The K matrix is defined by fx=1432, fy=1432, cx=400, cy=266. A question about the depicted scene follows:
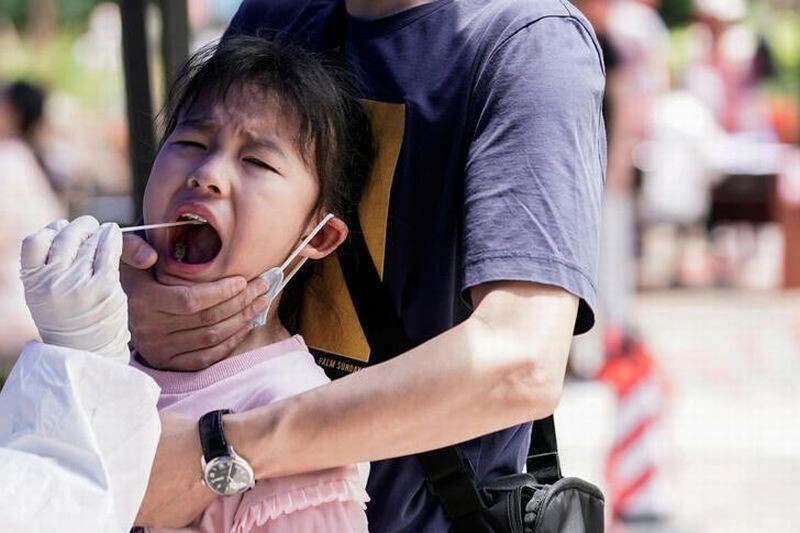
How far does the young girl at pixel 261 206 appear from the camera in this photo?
1.80 m

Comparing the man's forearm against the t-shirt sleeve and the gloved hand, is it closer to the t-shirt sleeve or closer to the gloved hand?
the t-shirt sleeve

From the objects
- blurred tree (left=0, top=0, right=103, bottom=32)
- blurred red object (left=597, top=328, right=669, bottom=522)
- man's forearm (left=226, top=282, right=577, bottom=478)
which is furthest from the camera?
blurred tree (left=0, top=0, right=103, bottom=32)

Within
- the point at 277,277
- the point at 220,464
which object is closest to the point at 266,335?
the point at 277,277

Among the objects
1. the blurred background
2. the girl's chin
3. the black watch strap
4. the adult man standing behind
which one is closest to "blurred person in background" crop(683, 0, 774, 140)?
the blurred background

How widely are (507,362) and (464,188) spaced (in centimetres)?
27

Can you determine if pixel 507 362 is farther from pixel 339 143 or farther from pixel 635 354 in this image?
pixel 635 354

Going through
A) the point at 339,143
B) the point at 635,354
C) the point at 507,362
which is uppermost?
the point at 339,143

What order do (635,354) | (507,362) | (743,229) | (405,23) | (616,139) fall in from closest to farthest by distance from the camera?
(507,362)
(405,23)
(635,354)
(616,139)
(743,229)

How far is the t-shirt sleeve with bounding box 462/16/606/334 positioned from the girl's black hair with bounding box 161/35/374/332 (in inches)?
9.6

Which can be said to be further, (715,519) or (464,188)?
(715,519)

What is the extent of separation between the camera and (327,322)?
2064mm

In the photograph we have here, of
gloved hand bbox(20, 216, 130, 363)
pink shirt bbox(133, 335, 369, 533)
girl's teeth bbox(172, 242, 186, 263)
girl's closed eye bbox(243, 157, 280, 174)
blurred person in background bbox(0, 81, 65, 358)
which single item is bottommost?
blurred person in background bbox(0, 81, 65, 358)

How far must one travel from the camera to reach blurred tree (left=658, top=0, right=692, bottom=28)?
46.8 feet

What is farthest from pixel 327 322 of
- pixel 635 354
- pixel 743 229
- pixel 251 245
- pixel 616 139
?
pixel 743 229
